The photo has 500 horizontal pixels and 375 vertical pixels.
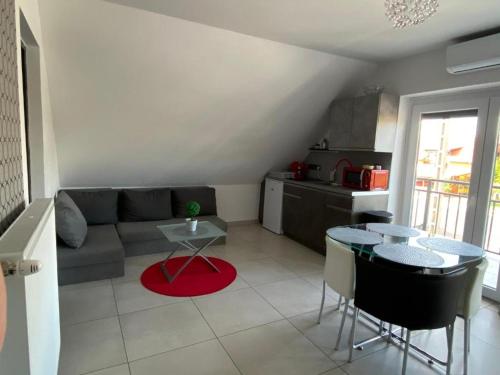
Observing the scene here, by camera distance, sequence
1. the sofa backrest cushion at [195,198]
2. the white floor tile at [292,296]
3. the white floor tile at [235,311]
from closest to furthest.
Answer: the white floor tile at [235,311], the white floor tile at [292,296], the sofa backrest cushion at [195,198]

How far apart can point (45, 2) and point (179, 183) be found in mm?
3007

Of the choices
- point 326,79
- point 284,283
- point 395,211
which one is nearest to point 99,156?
point 284,283

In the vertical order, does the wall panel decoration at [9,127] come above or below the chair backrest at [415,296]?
above

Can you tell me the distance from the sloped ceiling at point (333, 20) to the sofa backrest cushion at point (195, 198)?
2.56 m

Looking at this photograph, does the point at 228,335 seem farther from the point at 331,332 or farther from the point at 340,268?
the point at 340,268

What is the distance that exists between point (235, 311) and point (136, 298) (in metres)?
0.97

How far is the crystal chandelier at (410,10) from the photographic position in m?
1.76

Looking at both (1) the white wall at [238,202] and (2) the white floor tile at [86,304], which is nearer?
(2) the white floor tile at [86,304]

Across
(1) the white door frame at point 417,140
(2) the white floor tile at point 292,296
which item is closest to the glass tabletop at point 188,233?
(2) the white floor tile at point 292,296

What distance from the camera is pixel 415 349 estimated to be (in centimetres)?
229

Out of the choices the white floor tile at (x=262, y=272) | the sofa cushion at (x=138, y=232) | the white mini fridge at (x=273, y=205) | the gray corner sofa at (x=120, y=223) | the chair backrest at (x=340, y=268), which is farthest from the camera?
the white mini fridge at (x=273, y=205)

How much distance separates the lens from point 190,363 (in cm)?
207

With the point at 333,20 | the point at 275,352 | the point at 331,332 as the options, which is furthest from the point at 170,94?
the point at 331,332

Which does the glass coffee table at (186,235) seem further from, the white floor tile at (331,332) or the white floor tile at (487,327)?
the white floor tile at (487,327)
